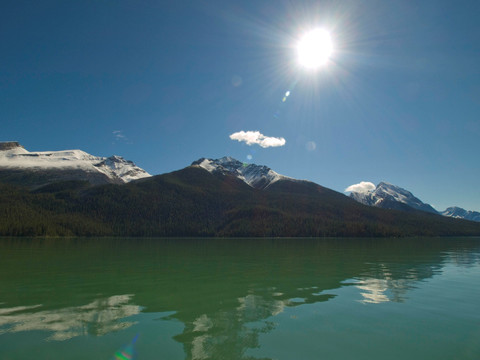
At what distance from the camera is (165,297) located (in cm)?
2539

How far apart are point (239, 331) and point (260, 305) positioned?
255 inches

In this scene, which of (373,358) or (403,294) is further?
(403,294)

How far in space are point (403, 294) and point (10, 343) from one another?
2970 centimetres

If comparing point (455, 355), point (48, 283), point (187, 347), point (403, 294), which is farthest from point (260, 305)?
point (48, 283)

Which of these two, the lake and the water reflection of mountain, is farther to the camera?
the water reflection of mountain

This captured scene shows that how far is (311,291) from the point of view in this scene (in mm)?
28344

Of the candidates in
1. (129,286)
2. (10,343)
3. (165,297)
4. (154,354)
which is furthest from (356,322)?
(129,286)

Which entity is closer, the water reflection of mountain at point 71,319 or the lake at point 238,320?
the lake at point 238,320

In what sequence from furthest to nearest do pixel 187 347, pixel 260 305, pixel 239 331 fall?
pixel 260 305, pixel 239 331, pixel 187 347

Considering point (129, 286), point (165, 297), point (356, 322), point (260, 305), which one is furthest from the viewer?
point (129, 286)

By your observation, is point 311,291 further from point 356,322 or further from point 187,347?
point 187,347

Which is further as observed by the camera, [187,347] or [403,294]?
[403,294]

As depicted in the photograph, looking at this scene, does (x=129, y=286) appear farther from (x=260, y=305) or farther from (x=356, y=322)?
(x=356, y=322)

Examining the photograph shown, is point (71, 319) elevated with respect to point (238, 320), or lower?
lower
